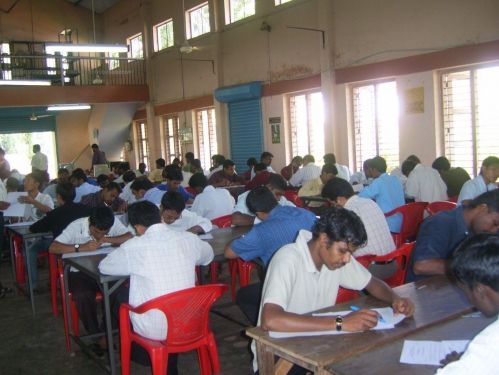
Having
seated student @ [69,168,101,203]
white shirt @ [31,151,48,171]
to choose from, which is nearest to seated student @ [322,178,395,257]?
seated student @ [69,168,101,203]

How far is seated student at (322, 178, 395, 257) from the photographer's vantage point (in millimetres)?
4027

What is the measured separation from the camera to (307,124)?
11.0 m

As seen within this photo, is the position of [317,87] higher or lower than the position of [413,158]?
higher

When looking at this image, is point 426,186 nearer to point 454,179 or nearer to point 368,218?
point 454,179

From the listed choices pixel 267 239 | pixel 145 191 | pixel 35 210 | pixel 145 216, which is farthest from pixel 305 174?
pixel 145 216

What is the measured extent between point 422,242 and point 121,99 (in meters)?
13.3

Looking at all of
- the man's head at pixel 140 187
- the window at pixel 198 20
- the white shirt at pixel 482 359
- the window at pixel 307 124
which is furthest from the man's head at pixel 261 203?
the window at pixel 198 20

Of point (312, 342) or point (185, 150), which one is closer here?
point (312, 342)

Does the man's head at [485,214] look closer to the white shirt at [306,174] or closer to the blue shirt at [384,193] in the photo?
the blue shirt at [384,193]

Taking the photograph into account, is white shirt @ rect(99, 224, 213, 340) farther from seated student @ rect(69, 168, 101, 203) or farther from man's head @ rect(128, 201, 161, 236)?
seated student @ rect(69, 168, 101, 203)

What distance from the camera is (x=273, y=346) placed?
7.04 ft

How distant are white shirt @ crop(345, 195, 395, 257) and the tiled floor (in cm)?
116

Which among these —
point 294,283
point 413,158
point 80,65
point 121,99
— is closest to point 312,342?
point 294,283

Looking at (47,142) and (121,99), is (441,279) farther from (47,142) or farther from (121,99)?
(47,142)
